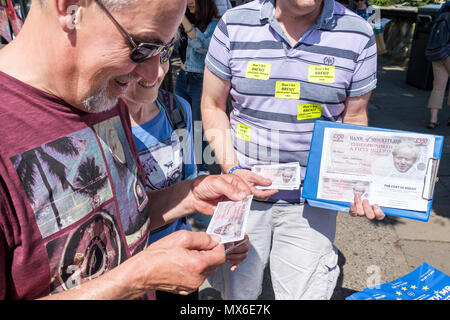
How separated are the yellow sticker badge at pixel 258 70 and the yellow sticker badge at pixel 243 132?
0.30 metres

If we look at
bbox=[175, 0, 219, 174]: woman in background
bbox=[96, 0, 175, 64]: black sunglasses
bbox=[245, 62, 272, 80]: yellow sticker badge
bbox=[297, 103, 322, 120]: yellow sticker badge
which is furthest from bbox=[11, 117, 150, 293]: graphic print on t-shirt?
bbox=[175, 0, 219, 174]: woman in background

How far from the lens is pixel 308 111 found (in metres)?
1.96

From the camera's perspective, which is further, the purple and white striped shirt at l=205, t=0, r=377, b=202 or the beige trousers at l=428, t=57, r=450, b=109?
the beige trousers at l=428, t=57, r=450, b=109

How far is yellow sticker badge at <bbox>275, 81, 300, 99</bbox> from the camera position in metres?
1.93

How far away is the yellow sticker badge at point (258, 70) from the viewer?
1941 millimetres

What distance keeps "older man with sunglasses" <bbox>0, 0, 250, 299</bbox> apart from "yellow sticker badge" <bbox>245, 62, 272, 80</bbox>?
→ 2.75 ft

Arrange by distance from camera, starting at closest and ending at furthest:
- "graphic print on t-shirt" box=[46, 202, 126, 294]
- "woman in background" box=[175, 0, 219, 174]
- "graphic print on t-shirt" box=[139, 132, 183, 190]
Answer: "graphic print on t-shirt" box=[46, 202, 126, 294] < "graphic print on t-shirt" box=[139, 132, 183, 190] < "woman in background" box=[175, 0, 219, 174]

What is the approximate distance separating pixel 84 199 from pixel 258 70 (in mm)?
1223

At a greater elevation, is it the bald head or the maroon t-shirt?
the bald head

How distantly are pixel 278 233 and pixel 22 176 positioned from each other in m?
1.57

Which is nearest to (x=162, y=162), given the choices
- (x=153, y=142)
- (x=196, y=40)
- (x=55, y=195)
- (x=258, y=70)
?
(x=153, y=142)

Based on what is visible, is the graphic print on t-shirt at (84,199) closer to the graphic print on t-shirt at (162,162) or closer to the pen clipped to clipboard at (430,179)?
the graphic print on t-shirt at (162,162)

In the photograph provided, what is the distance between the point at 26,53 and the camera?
1.01 m

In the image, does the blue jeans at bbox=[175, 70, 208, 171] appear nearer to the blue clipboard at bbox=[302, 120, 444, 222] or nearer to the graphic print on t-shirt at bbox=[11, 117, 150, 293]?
the blue clipboard at bbox=[302, 120, 444, 222]
